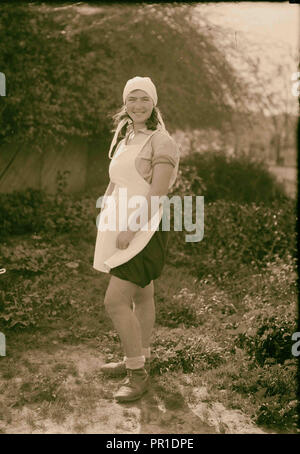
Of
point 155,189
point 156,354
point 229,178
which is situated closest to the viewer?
point 155,189

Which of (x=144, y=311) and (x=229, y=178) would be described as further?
(x=229, y=178)

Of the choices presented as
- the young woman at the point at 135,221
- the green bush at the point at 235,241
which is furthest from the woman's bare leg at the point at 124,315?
the green bush at the point at 235,241

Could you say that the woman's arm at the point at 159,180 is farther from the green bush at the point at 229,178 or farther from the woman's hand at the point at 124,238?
the green bush at the point at 229,178

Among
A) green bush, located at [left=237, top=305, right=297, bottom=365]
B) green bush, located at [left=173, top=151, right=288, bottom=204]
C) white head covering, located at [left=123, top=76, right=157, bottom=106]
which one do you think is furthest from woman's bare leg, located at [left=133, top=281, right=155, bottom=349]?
green bush, located at [left=173, top=151, right=288, bottom=204]

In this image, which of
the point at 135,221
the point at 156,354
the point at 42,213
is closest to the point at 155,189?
the point at 135,221

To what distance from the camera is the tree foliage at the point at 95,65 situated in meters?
6.11

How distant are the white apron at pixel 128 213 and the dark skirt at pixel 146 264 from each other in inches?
2.2

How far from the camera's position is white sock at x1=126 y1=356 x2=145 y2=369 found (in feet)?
10.6

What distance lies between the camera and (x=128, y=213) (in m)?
3.16

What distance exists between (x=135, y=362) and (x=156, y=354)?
0.51 meters

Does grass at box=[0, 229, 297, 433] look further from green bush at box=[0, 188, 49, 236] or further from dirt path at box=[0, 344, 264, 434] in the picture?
green bush at box=[0, 188, 49, 236]

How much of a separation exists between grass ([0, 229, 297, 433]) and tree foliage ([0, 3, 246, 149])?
171 cm

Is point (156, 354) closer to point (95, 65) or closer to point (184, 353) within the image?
point (184, 353)
